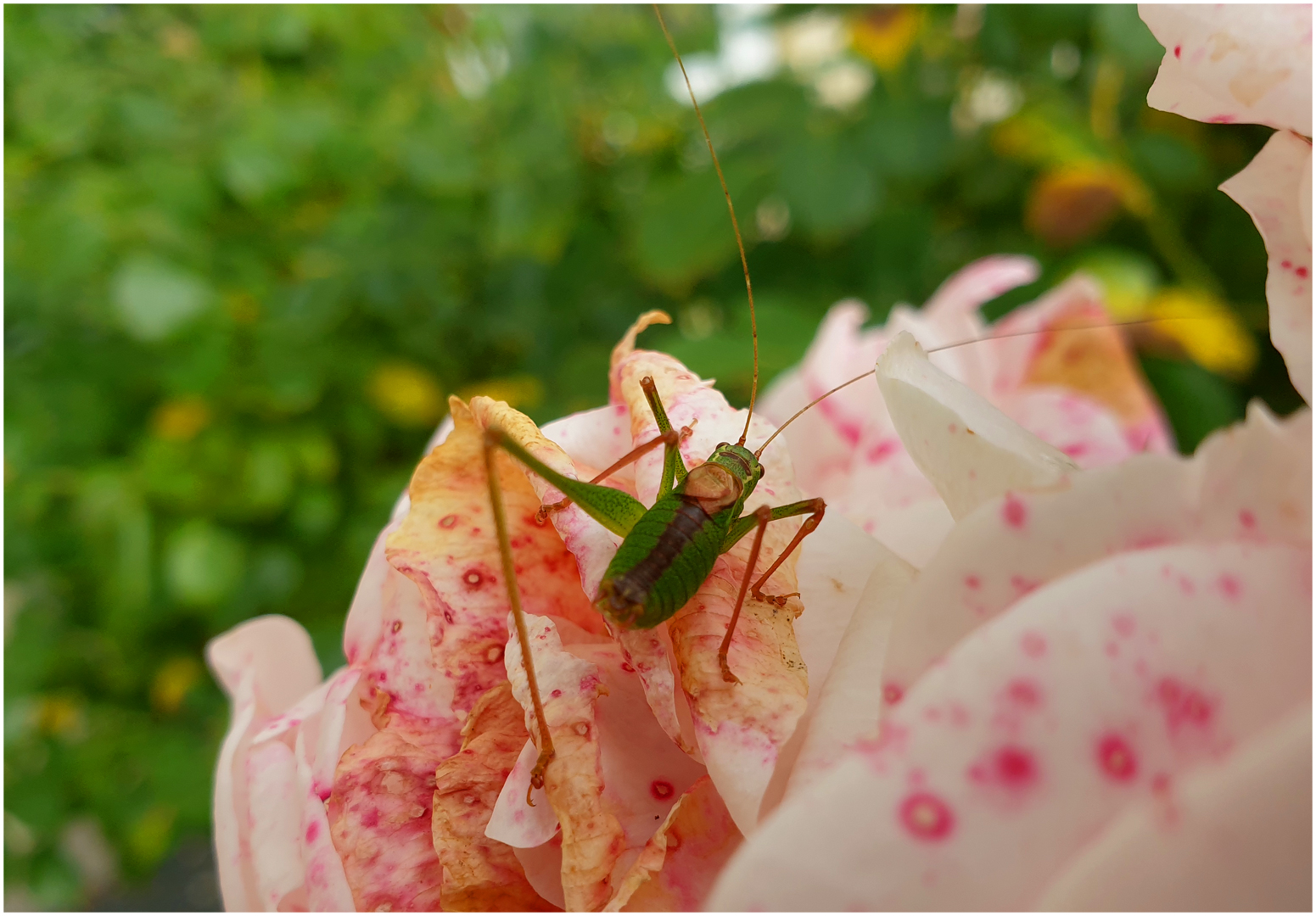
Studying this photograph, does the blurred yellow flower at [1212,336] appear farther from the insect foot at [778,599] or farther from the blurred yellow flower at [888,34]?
the insect foot at [778,599]

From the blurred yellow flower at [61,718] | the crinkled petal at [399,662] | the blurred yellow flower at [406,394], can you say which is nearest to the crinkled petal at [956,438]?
the crinkled petal at [399,662]

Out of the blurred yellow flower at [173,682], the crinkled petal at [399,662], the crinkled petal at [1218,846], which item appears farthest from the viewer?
the blurred yellow flower at [173,682]

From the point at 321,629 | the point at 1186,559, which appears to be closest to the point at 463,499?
the point at 1186,559

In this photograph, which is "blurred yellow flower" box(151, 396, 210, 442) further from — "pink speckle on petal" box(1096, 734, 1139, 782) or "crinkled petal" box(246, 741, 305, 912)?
"pink speckle on petal" box(1096, 734, 1139, 782)

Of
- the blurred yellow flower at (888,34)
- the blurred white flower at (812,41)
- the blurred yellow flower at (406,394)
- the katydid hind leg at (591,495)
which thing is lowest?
the katydid hind leg at (591,495)

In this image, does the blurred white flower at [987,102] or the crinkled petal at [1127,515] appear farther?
the blurred white flower at [987,102]

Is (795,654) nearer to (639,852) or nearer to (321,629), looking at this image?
(639,852)

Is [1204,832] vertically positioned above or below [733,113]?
below
